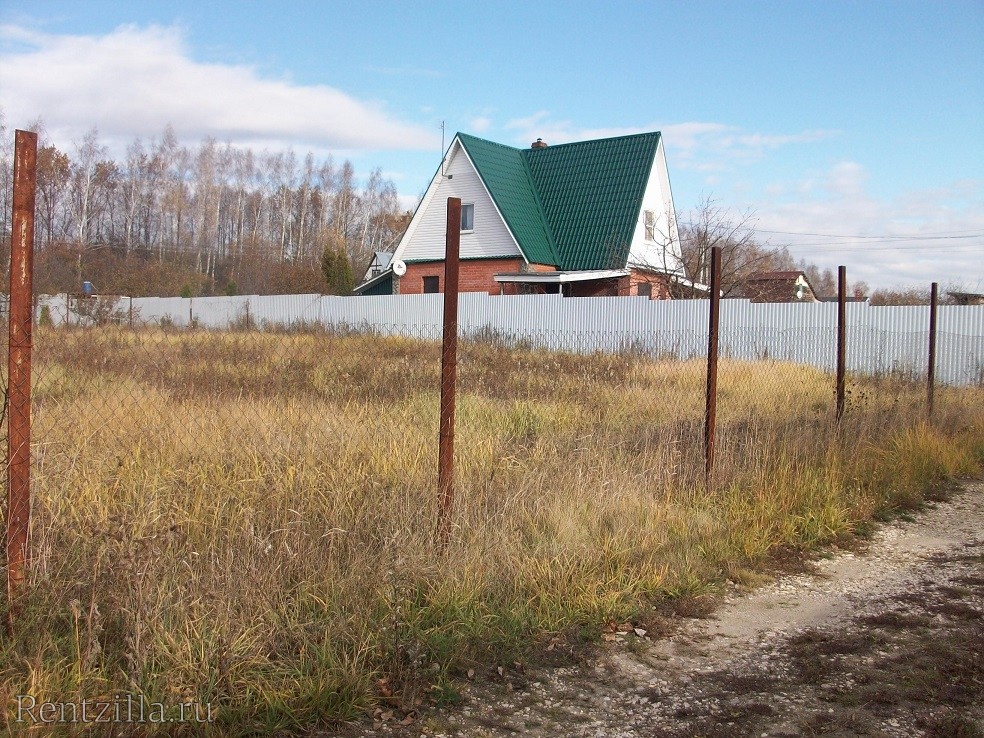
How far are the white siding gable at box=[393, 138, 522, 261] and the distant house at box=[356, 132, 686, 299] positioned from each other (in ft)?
0.12

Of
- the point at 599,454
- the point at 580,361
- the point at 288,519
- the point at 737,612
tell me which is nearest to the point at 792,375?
the point at 580,361

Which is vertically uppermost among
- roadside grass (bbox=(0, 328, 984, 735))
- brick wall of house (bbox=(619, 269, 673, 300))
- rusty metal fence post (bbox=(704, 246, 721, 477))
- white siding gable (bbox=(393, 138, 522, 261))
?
white siding gable (bbox=(393, 138, 522, 261))

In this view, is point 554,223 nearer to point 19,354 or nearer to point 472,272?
point 472,272

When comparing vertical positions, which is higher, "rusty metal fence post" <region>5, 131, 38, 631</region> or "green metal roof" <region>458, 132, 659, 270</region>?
"green metal roof" <region>458, 132, 659, 270</region>

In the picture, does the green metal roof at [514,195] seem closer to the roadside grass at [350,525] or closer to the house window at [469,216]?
the house window at [469,216]

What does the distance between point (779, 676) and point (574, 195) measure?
26.8 meters

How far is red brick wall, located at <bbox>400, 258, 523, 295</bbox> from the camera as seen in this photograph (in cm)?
2819

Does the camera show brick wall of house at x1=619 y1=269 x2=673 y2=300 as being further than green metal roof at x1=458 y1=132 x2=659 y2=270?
Yes

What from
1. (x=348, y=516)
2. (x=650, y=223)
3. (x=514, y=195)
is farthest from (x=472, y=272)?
(x=348, y=516)

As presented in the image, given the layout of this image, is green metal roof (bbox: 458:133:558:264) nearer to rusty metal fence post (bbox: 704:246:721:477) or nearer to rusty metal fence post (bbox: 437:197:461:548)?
rusty metal fence post (bbox: 704:246:721:477)

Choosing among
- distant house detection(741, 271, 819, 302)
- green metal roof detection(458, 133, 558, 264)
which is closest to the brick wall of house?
green metal roof detection(458, 133, 558, 264)

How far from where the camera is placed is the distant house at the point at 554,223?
27.7m

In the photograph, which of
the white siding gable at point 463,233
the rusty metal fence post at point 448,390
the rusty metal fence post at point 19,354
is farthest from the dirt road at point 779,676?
the white siding gable at point 463,233

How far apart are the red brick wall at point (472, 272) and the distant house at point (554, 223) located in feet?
0.12
